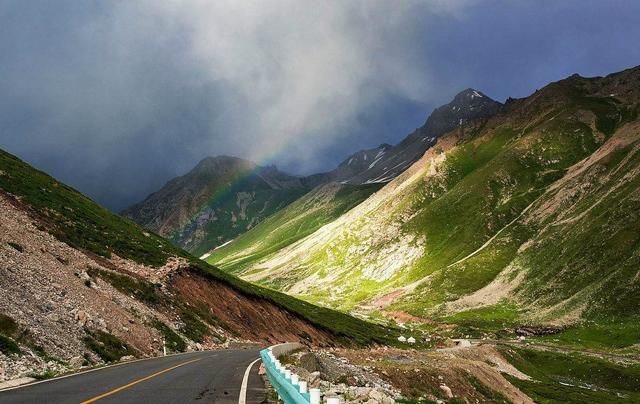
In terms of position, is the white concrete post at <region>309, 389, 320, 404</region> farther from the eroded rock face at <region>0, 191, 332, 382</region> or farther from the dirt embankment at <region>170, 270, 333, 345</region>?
the dirt embankment at <region>170, 270, 333, 345</region>

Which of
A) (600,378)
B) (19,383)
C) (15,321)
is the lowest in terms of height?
(600,378)

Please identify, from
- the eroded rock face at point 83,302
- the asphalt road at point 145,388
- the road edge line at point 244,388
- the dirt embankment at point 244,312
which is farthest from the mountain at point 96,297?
the road edge line at point 244,388

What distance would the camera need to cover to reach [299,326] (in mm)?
89188

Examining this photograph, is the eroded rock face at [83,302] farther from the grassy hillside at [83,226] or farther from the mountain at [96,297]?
the grassy hillside at [83,226]

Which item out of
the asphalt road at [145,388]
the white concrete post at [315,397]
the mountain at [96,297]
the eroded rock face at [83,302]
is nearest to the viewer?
the white concrete post at [315,397]

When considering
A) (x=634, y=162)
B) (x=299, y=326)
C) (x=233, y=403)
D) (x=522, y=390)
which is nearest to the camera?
(x=233, y=403)

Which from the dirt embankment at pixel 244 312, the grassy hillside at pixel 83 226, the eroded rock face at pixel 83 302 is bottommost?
the dirt embankment at pixel 244 312

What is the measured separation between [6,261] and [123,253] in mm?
29196

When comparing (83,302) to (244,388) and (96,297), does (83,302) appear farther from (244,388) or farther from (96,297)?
(244,388)

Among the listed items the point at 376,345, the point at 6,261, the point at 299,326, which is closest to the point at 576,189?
the point at 376,345

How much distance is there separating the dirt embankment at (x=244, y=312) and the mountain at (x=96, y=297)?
234 millimetres

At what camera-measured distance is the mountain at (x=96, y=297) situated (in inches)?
1278

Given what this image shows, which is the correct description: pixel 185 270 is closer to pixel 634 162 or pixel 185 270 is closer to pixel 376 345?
pixel 376 345

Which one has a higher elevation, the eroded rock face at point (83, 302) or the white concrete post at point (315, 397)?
the eroded rock face at point (83, 302)
